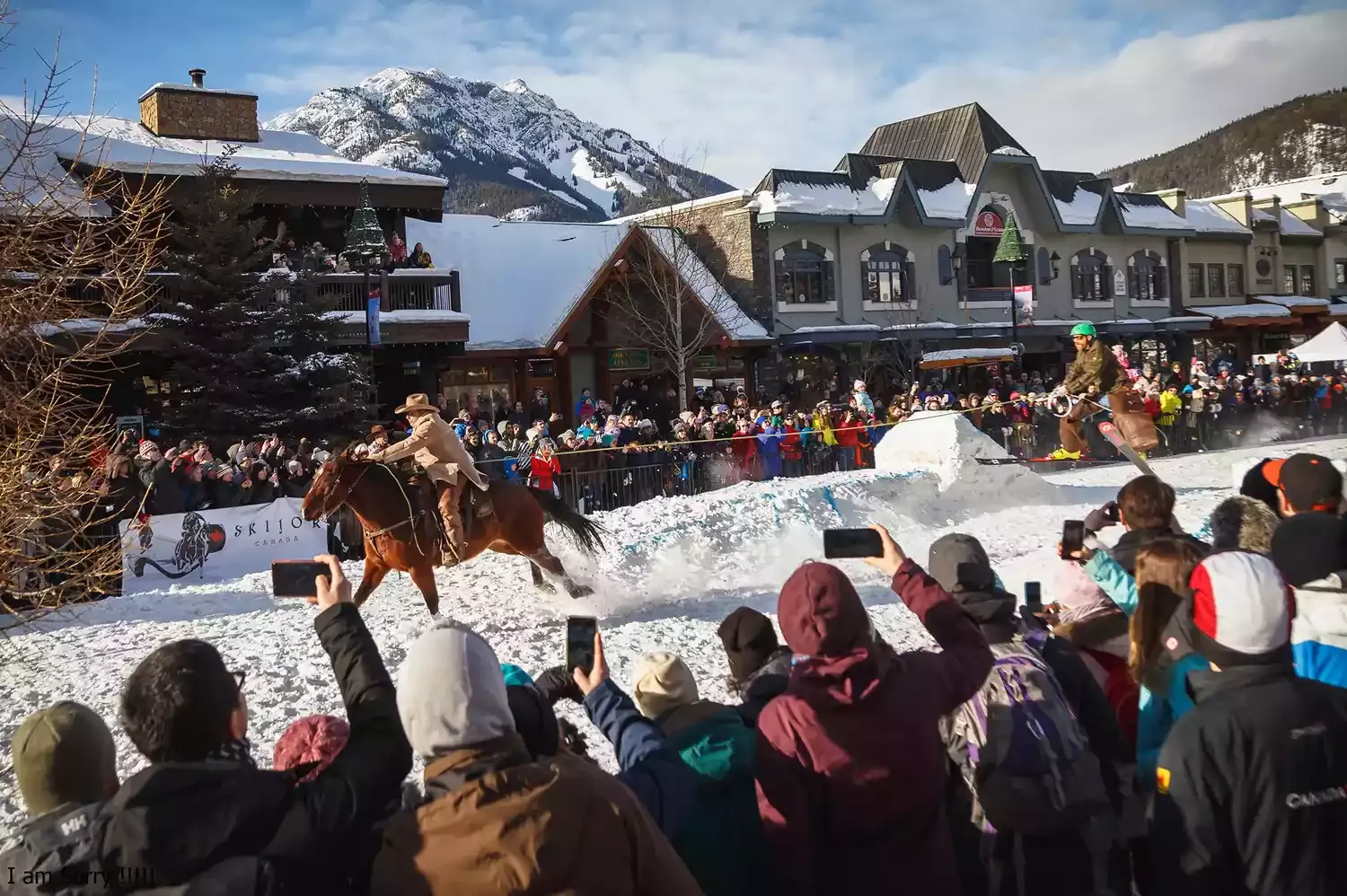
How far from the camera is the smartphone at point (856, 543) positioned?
12.2 feet

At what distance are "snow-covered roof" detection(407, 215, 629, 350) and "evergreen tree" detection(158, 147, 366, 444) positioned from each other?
20.6ft

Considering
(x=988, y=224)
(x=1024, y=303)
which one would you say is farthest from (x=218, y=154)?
(x=988, y=224)

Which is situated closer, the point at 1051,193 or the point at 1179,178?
the point at 1051,193

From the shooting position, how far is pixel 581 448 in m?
16.8

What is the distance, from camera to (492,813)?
7.59ft

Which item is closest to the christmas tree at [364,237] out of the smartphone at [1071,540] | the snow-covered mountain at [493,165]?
the smartphone at [1071,540]

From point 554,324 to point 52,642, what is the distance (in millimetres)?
17897

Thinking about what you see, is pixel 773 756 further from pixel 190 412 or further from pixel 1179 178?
pixel 1179 178

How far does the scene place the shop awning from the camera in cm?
3139

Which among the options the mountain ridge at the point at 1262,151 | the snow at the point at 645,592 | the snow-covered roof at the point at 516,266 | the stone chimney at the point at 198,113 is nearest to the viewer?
the snow at the point at 645,592

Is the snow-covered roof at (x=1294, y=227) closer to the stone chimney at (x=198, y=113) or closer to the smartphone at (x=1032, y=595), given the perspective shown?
the stone chimney at (x=198, y=113)

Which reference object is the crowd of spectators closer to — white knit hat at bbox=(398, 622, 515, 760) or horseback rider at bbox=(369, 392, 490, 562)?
white knit hat at bbox=(398, 622, 515, 760)

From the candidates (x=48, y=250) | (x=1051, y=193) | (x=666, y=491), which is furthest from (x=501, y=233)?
(x=48, y=250)

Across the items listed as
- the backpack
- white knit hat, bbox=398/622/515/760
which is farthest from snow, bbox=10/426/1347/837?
white knit hat, bbox=398/622/515/760
